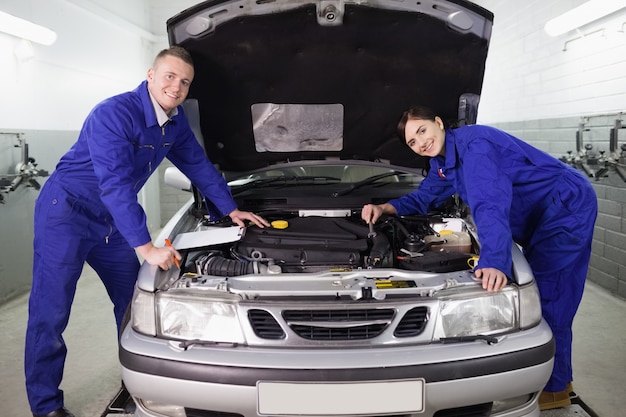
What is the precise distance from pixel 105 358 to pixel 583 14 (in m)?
4.45

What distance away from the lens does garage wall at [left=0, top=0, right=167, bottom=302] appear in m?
4.29

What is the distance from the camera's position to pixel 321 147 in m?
2.74

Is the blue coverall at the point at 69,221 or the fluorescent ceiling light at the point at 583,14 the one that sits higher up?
the fluorescent ceiling light at the point at 583,14

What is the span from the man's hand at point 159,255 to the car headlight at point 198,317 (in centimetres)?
16

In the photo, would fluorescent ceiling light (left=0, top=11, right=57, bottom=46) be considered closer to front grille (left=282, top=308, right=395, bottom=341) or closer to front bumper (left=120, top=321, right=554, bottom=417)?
front bumper (left=120, top=321, right=554, bottom=417)

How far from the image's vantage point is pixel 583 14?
4.21 m

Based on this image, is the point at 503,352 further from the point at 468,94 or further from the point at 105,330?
the point at 105,330

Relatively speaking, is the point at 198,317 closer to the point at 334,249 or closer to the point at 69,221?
the point at 334,249

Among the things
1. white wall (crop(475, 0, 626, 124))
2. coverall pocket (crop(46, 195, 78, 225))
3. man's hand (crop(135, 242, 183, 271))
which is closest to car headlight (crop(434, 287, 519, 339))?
man's hand (crop(135, 242, 183, 271))

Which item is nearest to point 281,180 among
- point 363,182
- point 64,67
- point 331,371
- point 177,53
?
point 363,182

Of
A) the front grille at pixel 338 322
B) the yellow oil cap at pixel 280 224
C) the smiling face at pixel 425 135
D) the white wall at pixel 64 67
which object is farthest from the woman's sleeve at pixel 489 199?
the white wall at pixel 64 67

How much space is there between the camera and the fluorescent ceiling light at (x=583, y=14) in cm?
391

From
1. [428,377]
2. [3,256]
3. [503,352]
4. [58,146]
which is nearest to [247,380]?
[428,377]

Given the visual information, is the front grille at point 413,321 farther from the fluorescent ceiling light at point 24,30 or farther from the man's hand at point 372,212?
the fluorescent ceiling light at point 24,30
